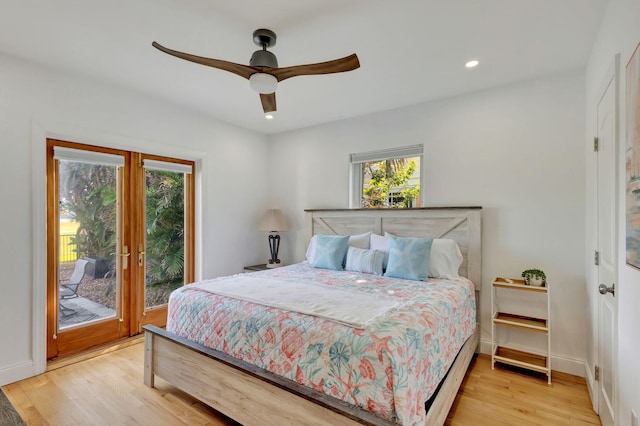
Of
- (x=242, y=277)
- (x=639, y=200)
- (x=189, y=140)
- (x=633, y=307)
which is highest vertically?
(x=189, y=140)

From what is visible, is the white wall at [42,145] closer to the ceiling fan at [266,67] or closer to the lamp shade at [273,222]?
the lamp shade at [273,222]

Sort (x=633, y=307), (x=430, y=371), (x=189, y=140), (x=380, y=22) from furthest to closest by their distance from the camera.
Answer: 1. (x=189, y=140)
2. (x=380, y=22)
3. (x=430, y=371)
4. (x=633, y=307)

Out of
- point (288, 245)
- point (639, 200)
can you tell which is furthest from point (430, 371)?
point (288, 245)

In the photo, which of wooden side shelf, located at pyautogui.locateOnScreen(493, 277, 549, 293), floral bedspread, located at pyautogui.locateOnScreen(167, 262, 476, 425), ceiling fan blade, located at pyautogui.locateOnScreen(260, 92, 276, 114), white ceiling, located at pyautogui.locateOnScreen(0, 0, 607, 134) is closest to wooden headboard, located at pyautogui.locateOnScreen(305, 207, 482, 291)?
wooden side shelf, located at pyautogui.locateOnScreen(493, 277, 549, 293)

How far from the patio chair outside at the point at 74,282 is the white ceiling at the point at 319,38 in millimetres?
1853

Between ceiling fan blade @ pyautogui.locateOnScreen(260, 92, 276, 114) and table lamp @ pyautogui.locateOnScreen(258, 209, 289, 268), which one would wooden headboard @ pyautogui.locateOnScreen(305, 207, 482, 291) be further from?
ceiling fan blade @ pyautogui.locateOnScreen(260, 92, 276, 114)

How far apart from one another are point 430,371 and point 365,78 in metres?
2.54

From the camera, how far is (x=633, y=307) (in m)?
1.40

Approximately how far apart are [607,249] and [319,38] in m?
2.43

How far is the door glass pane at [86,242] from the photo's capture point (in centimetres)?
302

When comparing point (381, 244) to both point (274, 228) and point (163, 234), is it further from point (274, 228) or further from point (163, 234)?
point (163, 234)

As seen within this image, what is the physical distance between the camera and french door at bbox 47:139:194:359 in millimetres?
2982

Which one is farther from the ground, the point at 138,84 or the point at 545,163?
the point at 138,84

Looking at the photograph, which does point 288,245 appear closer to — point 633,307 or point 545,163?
point 545,163
